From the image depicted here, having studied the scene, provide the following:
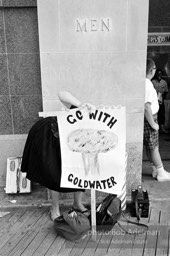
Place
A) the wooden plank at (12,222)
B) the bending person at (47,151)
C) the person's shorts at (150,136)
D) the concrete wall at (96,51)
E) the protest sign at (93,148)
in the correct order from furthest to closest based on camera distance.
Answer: the person's shorts at (150,136)
the concrete wall at (96,51)
the wooden plank at (12,222)
the bending person at (47,151)
the protest sign at (93,148)

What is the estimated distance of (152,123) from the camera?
12.8 ft

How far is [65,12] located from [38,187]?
2349mm

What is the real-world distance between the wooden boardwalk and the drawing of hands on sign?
2.45 ft

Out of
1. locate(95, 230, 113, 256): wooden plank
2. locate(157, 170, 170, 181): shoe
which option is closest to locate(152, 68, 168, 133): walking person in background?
locate(157, 170, 170, 181): shoe

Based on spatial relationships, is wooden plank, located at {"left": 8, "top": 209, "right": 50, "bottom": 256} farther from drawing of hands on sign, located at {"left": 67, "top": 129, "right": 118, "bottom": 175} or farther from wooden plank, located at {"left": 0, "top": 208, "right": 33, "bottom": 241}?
drawing of hands on sign, located at {"left": 67, "top": 129, "right": 118, "bottom": 175}

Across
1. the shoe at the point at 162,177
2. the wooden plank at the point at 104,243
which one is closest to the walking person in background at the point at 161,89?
the shoe at the point at 162,177

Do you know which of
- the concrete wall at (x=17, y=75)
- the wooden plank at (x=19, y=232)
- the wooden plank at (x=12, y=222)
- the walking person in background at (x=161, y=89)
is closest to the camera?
the wooden plank at (x=19, y=232)

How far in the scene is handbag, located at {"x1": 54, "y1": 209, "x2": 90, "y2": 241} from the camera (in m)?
2.87

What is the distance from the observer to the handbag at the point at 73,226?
2.87 meters

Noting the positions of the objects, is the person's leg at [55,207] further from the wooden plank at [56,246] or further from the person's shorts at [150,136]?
the person's shorts at [150,136]

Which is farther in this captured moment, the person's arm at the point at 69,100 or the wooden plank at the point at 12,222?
the wooden plank at the point at 12,222

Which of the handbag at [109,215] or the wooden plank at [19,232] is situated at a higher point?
the handbag at [109,215]

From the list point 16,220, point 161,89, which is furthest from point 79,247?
point 161,89

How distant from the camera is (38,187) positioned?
4105mm
